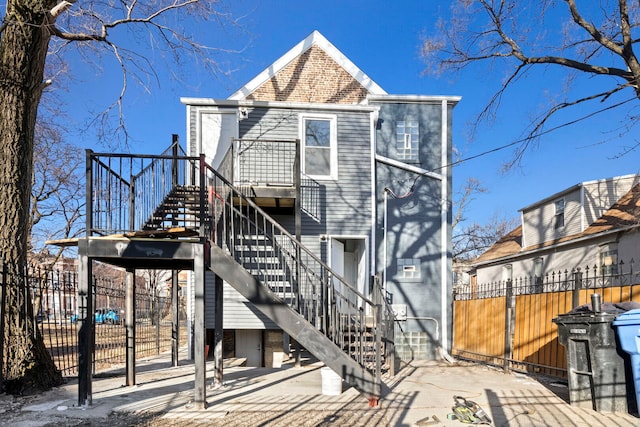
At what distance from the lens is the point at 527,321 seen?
Answer: 8133 mm

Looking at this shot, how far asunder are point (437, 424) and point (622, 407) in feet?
7.94

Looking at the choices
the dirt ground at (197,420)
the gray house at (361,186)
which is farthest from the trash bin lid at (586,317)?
the gray house at (361,186)

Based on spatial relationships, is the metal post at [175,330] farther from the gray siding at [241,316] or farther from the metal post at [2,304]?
the metal post at [2,304]

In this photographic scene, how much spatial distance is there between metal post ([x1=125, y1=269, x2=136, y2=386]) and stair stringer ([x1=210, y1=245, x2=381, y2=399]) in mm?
2084

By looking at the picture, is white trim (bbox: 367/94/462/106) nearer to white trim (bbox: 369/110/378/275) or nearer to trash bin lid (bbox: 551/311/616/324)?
white trim (bbox: 369/110/378/275)

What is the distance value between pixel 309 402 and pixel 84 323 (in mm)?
3350

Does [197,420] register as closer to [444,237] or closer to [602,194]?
[444,237]

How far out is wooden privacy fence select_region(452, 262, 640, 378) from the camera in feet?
22.4

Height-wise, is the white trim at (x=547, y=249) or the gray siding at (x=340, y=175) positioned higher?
the gray siding at (x=340, y=175)

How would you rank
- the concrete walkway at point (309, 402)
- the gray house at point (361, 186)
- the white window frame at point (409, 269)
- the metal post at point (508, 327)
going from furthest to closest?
1. the white window frame at point (409, 269)
2. the gray house at point (361, 186)
3. the metal post at point (508, 327)
4. the concrete walkway at point (309, 402)

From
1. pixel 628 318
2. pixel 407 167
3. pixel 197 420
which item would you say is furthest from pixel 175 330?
pixel 628 318

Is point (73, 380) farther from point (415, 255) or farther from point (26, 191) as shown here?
point (415, 255)

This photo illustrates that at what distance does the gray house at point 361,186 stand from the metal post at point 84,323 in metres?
3.87

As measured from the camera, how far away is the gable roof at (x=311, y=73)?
451 inches
